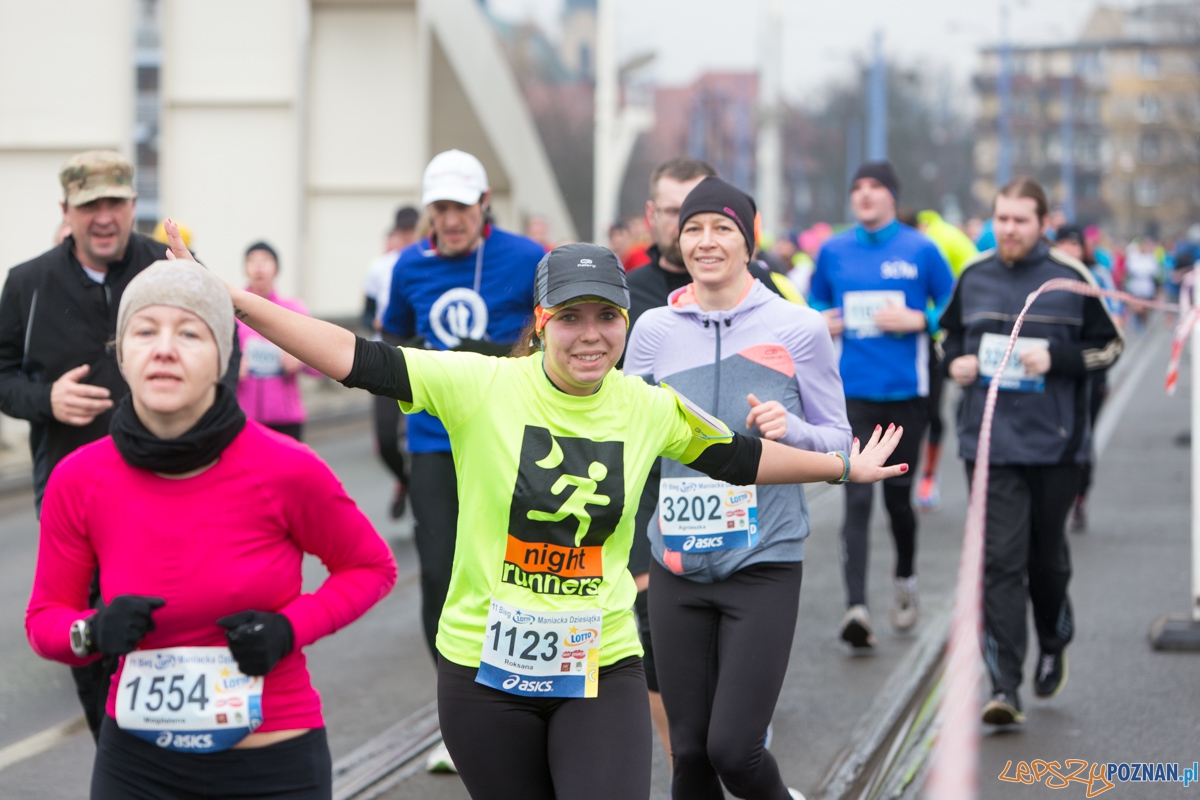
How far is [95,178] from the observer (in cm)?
510

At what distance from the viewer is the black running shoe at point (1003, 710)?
593 centimetres

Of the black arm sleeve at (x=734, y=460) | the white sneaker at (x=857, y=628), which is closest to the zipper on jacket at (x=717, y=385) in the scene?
the black arm sleeve at (x=734, y=460)

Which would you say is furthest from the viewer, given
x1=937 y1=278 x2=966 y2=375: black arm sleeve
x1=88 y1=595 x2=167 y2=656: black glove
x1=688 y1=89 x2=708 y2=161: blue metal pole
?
x1=688 y1=89 x2=708 y2=161: blue metal pole

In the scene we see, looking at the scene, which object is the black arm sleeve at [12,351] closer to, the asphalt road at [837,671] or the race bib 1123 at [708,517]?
the asphalt road at [837,671]

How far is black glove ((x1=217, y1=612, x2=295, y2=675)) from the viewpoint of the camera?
9.50ft

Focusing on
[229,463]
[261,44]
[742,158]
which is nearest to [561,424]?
[229,463]

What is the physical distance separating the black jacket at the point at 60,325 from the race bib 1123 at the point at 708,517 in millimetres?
2133

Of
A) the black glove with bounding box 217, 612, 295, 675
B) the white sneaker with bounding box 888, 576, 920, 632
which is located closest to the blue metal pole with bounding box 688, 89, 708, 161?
the white sneaker with bounding box 888, 576, 920, 632

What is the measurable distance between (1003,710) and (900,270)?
2617 millimetres

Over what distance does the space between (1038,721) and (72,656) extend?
4.37 meters

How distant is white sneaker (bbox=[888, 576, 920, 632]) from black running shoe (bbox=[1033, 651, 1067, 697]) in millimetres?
1377

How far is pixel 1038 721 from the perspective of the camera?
20.2 ft

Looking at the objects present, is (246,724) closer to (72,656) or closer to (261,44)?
(72,656)

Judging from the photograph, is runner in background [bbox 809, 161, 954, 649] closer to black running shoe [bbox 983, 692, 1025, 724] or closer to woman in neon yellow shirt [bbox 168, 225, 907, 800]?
black running shoe [bbox 983, 692, 1025, 724]
